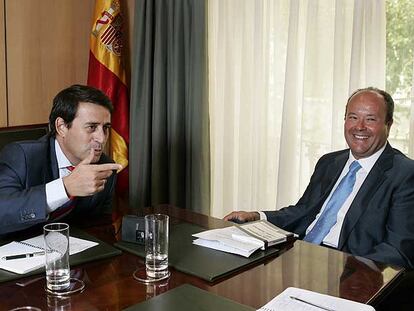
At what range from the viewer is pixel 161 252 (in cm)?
139

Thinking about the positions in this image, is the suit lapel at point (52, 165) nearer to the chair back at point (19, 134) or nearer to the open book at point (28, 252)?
the open book at point (28, 252)

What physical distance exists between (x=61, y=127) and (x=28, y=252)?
2.09ft

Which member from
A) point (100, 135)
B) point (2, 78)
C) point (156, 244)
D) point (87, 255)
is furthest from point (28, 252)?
point (2, 78)

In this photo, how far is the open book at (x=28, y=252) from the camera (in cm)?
137

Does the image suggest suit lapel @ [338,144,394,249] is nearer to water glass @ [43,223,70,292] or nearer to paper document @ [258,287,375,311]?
paper document @ [258,287,375,311]

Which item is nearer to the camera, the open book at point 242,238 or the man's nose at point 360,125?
the open book at point 242,238

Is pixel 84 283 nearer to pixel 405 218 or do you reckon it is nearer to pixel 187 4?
pixel 405 218

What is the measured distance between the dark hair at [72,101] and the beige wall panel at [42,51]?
1.44 meters

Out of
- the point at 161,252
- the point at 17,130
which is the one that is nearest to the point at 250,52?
the point at 17,130

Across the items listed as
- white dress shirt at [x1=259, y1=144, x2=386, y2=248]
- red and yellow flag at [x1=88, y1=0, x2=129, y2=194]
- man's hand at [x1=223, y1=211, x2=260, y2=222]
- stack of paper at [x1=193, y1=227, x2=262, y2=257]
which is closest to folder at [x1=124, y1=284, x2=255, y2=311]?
stack of paper at [x1=193, y1=227, x2=262, y2=257]

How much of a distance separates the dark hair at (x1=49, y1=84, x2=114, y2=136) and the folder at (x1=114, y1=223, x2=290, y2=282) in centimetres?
61

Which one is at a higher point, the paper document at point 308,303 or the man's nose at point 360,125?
the man's nose at point 360,125

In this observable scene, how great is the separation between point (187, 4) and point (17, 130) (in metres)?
1.27

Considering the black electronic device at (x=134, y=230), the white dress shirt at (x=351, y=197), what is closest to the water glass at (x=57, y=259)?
the black electronic device at (x=134, y=230)
